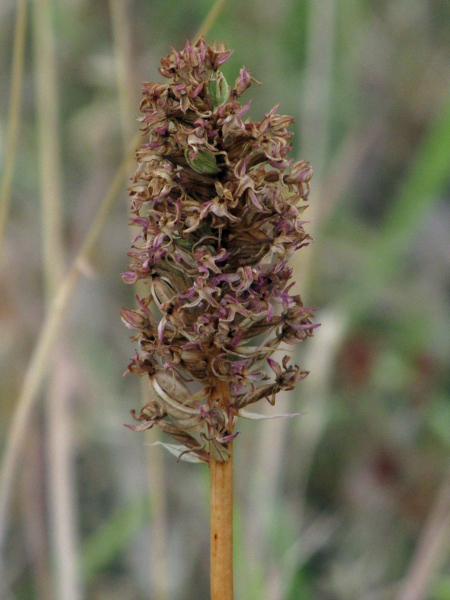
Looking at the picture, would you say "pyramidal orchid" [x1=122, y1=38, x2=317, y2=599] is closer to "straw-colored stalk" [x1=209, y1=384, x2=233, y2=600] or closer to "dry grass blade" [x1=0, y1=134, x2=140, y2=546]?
"straw-colored stalk" [x1=209, y1=384, x2=233, y2=600]

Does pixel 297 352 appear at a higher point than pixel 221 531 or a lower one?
higher

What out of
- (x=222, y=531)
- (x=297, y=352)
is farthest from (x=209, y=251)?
(x=297, y=352)

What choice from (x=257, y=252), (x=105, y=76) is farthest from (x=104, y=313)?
(x=257, y=252)

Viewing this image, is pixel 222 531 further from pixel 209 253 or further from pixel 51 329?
pixel 51 329

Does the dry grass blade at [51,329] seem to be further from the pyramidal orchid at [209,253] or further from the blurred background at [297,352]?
the pyramidal orchid at [209,253]

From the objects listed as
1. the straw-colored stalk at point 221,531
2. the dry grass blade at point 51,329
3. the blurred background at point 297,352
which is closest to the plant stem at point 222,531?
the straw-colored stalk at point 221,531
